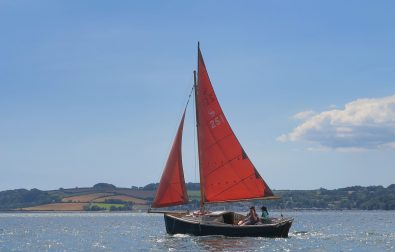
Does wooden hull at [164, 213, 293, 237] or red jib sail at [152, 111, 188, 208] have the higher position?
red jib sail at [152, 111, 188, 208]

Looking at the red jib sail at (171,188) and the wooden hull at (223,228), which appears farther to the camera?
the red jib sail at (171,188)

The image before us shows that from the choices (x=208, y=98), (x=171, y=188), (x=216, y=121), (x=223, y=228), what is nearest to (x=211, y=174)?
(x=171, y=188)

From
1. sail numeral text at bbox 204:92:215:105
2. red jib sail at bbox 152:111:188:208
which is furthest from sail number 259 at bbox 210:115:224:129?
red jib sail at bbox 152:111:188:208

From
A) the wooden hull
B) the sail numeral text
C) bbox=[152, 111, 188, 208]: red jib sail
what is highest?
the sail numeral text

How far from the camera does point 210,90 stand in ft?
194

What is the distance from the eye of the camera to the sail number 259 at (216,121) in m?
58.7

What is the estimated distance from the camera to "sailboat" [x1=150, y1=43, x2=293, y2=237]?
191 feet

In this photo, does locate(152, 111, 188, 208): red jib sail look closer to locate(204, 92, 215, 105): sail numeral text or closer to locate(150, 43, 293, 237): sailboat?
locate(150, 43, 293, 237): sailboat

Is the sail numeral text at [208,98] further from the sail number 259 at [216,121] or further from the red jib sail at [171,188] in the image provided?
the red jib sail at [171,188]

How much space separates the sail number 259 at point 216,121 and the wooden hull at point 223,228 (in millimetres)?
7678

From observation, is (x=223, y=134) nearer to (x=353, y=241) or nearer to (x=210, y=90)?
(x=210, y=90)

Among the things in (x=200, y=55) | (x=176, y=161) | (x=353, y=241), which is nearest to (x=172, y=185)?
(x=176, y=161)

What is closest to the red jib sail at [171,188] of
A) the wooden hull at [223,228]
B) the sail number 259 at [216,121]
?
the wooden hull at [223,228]

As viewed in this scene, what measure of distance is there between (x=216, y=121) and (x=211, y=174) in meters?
4.41
